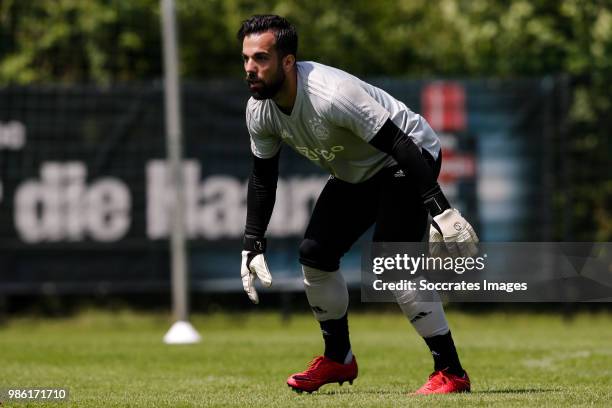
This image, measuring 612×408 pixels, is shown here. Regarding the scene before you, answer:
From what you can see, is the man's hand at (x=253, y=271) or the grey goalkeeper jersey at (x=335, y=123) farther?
the man's hand at (x=253, y=271)

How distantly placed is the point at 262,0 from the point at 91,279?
862 cm

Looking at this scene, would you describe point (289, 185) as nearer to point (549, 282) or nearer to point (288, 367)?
point (549, 282)

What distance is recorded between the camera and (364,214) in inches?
291

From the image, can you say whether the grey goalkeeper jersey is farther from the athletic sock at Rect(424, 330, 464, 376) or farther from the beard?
the athletic sock at Rect(424, 330, 464, 376)

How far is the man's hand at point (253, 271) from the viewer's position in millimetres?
7441

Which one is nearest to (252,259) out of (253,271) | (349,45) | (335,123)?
(253,271)

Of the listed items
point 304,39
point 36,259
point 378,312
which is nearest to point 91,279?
point 36,259

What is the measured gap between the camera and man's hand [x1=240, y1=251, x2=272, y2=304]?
7441 millimetres

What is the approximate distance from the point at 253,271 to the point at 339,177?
0.82 metres

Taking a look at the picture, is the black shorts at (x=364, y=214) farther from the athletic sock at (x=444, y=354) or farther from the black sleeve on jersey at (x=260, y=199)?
the athletic sock at (x=444, y=354)

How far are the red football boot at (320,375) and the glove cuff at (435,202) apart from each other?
135 centimetres

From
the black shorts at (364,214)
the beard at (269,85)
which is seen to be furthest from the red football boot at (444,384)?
the beard at (269,85)

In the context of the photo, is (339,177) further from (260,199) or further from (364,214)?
(260,199)

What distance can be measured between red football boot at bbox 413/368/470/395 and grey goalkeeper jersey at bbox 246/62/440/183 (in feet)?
4.14
